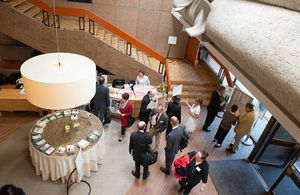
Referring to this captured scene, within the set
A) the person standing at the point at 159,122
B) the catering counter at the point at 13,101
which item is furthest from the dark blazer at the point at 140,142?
the catering counter at the point at 13,101

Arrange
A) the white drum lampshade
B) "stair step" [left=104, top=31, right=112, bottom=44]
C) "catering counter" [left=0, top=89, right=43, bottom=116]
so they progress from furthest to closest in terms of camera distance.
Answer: "stair step" [left=104, top=31, right=112, bottom=44], "catering counter" [left=0, top=89, right=43, bottom=116], the white drum lampshade

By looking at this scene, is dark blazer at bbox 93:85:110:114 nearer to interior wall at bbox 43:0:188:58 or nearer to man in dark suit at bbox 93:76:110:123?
man in dark suit at bbox 93:76:110:123

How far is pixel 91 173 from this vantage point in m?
4.91

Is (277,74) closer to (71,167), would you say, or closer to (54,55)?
(54,55)

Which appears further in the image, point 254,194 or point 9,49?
point 9,49

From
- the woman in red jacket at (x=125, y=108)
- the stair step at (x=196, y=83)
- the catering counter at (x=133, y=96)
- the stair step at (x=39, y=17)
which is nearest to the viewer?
the woman in red jacket at (x=125, y=108)

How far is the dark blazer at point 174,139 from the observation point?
4484 mm

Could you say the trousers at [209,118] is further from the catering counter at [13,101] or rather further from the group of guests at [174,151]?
the catering counter at [13,101]

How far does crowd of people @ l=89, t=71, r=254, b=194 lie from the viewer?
13.8 ft

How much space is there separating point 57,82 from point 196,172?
10.0 feet

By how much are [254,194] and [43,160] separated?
4.72 meters

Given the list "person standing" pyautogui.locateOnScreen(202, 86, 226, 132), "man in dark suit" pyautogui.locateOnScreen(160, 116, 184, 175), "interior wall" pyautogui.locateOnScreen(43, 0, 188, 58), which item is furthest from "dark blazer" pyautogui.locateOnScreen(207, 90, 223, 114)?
"interior wall" pyautogui.locateOnScreen(43, 0, 188, 58)

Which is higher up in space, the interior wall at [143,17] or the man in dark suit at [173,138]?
the interior wall at [143,17]

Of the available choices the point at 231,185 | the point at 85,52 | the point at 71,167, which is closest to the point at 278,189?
the point at 231,185
